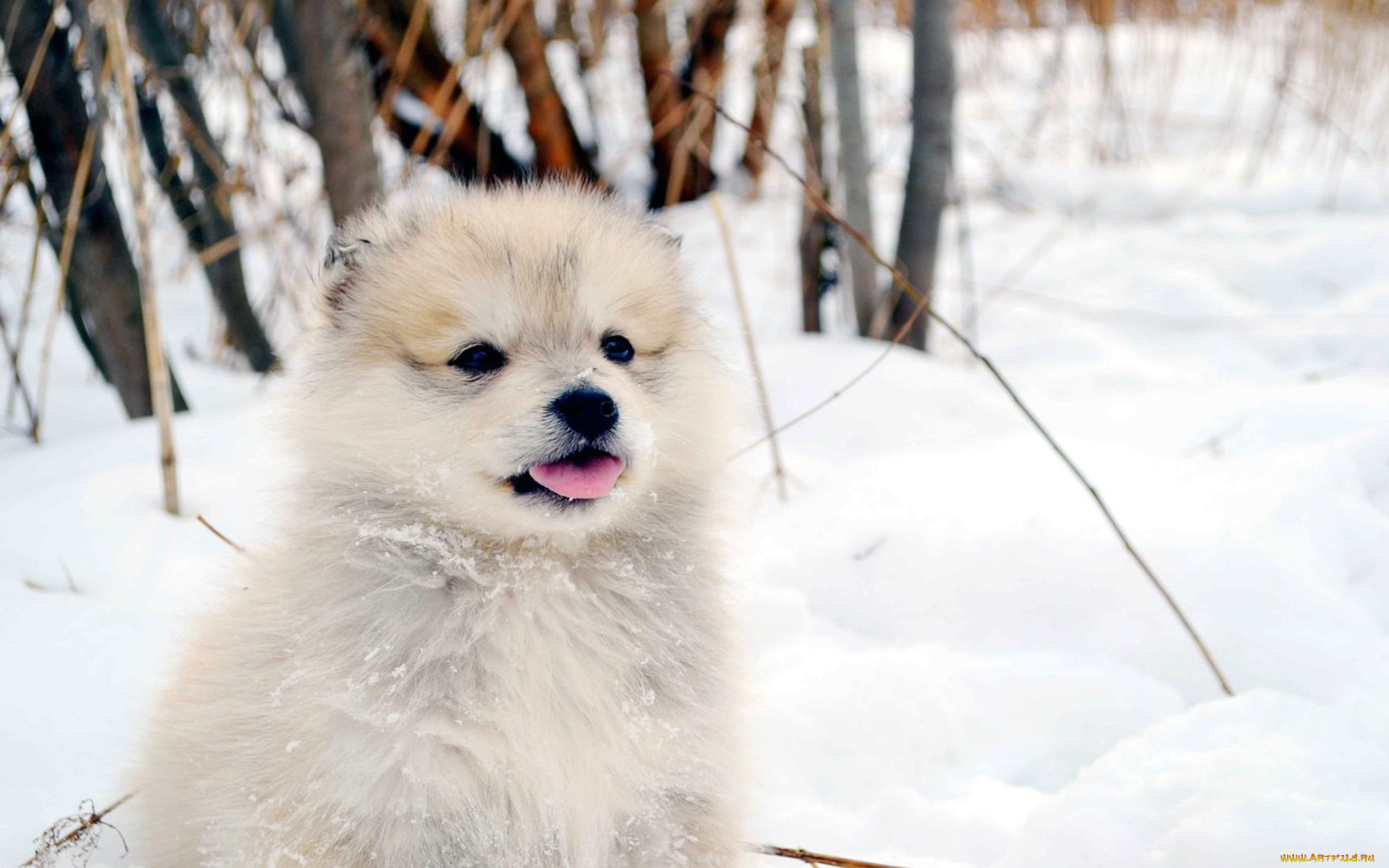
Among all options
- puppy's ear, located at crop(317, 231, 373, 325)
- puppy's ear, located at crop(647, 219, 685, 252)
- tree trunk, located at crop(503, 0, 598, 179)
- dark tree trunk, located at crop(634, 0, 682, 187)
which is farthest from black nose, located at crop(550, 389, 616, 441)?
dark tree trunk, located at crop(634, 0, 682, 187)

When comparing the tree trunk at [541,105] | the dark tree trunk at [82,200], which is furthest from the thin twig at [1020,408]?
the tree trunk at [541,105]

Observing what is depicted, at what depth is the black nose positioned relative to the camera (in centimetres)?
153

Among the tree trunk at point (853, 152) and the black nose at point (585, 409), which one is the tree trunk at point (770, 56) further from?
the black nose at point (585, 409)

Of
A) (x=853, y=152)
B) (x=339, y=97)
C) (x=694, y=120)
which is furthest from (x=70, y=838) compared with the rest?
(x=694, y=120)

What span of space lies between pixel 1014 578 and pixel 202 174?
335 centimetres

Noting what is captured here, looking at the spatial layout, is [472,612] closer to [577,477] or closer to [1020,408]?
[577,477]

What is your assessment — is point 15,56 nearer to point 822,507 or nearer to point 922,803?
point 822,507

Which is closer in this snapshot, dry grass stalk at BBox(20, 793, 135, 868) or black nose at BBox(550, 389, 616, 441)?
black nose at BBox(550, 389, 616, 441)

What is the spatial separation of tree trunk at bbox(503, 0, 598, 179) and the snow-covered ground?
1.50 m

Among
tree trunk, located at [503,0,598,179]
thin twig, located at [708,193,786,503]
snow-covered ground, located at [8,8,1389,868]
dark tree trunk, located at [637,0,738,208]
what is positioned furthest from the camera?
dark tree trunk, located at [637,0,738,208]

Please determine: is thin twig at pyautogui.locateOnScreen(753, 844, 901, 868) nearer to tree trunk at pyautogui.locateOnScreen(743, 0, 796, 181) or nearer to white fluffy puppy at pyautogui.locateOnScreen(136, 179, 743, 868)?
white fluffy puppy at pyautogui.locateOnScreen(136, 179, 743, 868)

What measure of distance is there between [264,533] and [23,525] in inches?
39.5

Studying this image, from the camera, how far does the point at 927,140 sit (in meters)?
3.87

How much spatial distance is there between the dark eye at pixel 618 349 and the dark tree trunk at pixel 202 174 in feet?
8.79
